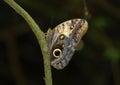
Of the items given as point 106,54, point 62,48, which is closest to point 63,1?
point 106,54

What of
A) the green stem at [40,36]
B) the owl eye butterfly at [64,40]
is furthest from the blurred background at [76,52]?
the green stem at [40,36]

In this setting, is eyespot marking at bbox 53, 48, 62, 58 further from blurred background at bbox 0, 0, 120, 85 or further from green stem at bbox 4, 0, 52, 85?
blurred background at bbox 0, 0, 120, 85

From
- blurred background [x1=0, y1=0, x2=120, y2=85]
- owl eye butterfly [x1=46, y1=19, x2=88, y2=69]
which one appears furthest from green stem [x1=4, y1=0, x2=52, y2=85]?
blurred background [x1=0, y1=0, x2=120, y2=85]

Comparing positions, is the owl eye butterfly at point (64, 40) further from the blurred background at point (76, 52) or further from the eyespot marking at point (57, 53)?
the blurred background at point (76, 52)

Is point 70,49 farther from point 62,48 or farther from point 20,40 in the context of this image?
point 20,40

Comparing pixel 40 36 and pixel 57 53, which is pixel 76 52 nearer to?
pixel 57 53

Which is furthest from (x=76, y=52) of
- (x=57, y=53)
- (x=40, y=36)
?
(x=40, y=36)
